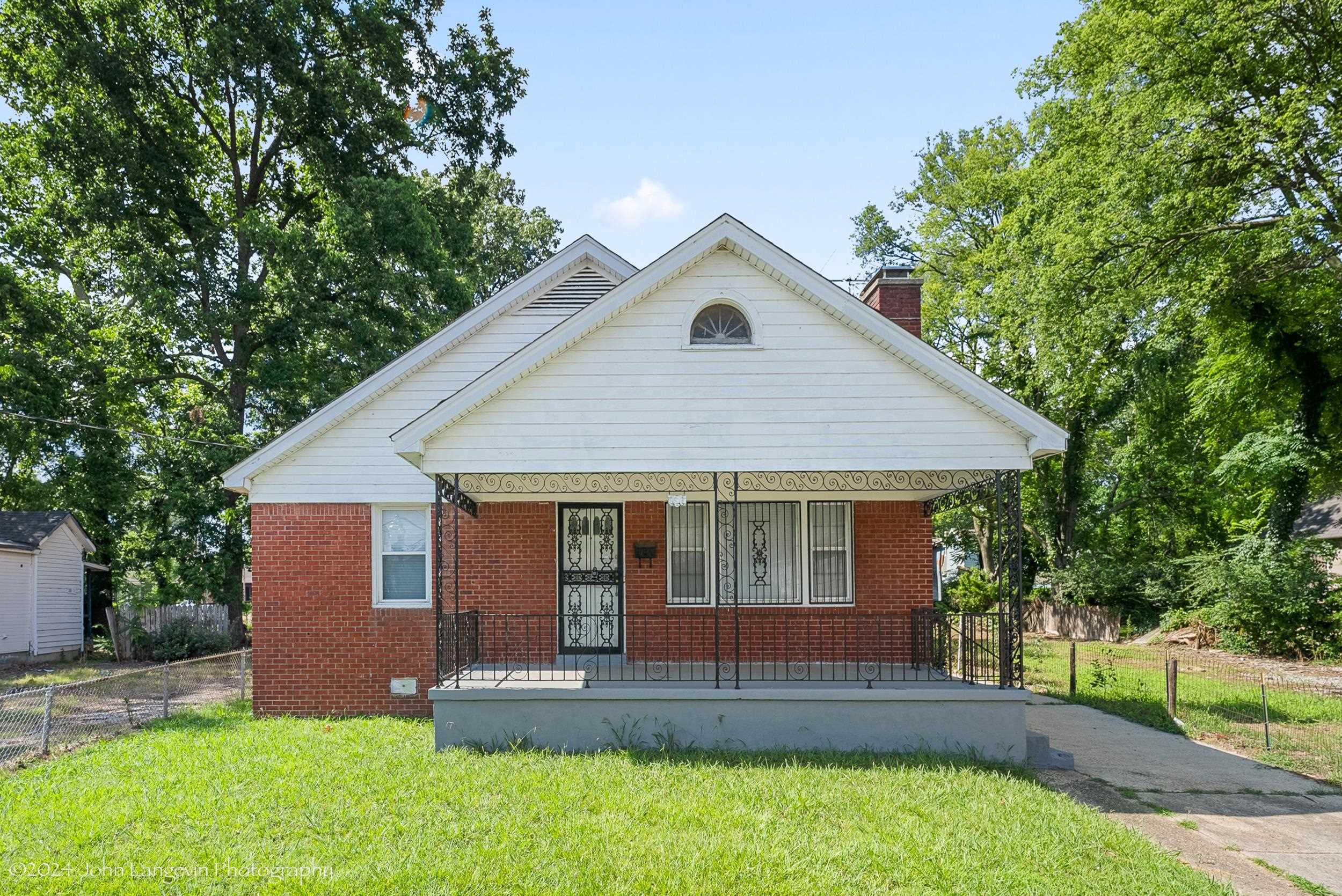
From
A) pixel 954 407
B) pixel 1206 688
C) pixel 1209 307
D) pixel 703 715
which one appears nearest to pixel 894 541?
pixel 954 407

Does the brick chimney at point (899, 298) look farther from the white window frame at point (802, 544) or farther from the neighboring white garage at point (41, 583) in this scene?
the neighboring white garage at point (41, 583)

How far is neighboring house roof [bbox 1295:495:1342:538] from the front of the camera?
28672 millimetres

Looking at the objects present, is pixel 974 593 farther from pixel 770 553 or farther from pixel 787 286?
pixel 787 286

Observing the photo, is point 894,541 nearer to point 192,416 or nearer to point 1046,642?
point 1046,642

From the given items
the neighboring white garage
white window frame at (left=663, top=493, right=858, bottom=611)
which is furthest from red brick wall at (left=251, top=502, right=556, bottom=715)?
the neighboring white garage

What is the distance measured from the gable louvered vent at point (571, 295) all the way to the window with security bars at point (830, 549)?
4.68m

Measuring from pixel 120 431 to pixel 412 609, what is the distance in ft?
50.9

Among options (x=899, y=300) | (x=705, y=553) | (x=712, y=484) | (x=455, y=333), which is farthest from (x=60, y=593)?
(x=899, y=300)

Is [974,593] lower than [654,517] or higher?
lower

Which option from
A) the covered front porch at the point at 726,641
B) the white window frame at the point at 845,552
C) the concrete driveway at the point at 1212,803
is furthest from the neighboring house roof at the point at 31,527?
the concrete driveway at the point at 1212,803

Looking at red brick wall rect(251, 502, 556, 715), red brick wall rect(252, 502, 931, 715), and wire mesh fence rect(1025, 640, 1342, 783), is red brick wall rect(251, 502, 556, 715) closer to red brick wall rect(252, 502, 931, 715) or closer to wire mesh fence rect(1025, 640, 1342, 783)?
red brick wall rect(252, 502, 931, 715)

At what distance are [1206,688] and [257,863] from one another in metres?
15.8

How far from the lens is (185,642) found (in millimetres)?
25062

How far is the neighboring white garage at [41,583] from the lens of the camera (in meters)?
25.1
